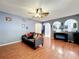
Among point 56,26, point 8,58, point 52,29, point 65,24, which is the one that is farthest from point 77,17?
point 8,58

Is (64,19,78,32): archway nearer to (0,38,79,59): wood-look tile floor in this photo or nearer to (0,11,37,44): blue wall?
(0,38,79,59): wood-look tile floor

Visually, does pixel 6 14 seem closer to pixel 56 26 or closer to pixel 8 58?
pixel 8 58

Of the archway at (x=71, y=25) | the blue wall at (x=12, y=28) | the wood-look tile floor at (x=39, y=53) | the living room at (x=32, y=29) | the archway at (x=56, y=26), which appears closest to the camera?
the wood-look tile floor at (x=39, y=53)

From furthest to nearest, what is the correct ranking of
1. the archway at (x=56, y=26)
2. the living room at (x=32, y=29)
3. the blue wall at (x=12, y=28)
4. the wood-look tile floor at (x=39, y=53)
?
the archway at (x=56, y=26) → the blue wall at (x=12, y=28) → the living room at (x=32, y=29) → the wood-look tile floor at (x=39, y=53)

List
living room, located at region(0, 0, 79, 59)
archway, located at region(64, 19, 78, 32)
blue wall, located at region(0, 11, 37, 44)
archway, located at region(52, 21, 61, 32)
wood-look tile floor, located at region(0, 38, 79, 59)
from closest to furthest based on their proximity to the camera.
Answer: wood-look tile floor, located at region(0, 38, 79, 59)
living room, located at region(0, 0, 79, 59)
blue wall, located at region(0, 11, 37, 44)
archway, located at region(64, 19, 78, 32)
archway, located at region(52, 21, 61, 32)

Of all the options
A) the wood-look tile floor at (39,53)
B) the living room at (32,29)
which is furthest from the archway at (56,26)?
the wood-look tile floor at (39,53)

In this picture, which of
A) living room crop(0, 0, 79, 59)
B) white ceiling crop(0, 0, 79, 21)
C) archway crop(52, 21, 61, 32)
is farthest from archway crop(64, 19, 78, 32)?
white ceiling crop(0, 0, 79, 21)

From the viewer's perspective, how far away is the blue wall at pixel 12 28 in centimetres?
454

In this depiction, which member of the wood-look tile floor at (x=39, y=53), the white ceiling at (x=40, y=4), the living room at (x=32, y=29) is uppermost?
the white ceiling at (x=40, y=4)

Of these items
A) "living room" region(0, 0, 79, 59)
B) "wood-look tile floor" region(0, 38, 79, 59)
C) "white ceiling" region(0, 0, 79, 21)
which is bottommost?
"wood-look tile floor" region(0, 38, 79, 59)

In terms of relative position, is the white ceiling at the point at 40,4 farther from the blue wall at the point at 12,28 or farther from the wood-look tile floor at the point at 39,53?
the wood-look tile floor at the point at 39,53

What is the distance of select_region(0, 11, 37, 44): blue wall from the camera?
4.54m

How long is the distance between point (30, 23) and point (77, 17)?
5.07 meters

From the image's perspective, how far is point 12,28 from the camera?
515 centimetres
